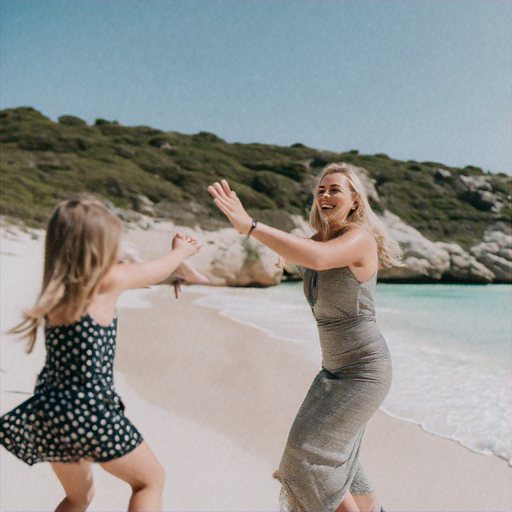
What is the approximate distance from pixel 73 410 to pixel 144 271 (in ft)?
1.84

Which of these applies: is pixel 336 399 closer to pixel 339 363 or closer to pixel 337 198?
pixel 339 363

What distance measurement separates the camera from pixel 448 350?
32.3ft

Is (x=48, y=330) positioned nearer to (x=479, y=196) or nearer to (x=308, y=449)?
(x=308, y=449)

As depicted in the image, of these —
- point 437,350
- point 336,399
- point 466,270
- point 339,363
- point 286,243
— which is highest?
point 286,243

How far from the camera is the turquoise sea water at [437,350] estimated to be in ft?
18.7

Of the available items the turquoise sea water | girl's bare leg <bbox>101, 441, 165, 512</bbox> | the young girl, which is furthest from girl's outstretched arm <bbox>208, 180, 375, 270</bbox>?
the turquoise sea water

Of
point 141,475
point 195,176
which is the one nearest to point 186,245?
point 141,475

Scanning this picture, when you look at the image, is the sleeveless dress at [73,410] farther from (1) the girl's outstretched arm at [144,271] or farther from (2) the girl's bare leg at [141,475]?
(1) the girl's outstretched arm at [144,271]

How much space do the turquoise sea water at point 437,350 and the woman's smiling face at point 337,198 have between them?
3.44 meters

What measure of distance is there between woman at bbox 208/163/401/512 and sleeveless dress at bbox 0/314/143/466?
0.79 meters

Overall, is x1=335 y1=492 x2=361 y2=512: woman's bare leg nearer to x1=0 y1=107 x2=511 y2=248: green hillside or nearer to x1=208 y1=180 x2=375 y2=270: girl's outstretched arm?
x1=208 y1=180 x2=375 y2=270: girl's outstretched arm

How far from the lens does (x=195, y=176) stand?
3688cm

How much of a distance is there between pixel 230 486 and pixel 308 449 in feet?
4.72

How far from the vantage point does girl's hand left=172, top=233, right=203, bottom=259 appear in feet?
7.54
